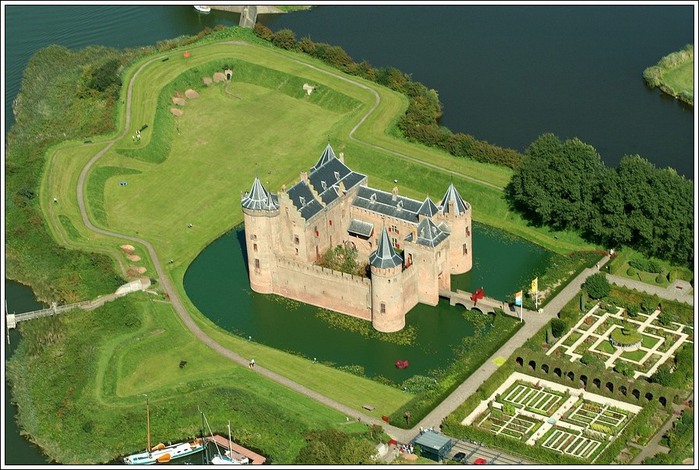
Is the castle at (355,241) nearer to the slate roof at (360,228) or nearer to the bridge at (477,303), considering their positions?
the slate roof at (360,228)

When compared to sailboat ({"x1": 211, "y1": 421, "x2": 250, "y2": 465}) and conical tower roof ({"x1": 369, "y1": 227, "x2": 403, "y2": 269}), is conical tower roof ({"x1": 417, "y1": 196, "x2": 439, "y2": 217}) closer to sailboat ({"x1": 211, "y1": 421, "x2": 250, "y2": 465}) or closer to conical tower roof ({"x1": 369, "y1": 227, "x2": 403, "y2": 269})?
conical tower roof ({"x1": 369, "y1": 227, "x2": 403, "y2": 269})

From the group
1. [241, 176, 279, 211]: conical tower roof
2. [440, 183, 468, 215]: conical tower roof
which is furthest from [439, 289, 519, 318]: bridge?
[241, 176, 279, 211]: conical tower roof

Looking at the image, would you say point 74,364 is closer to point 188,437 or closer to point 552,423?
point 188,437

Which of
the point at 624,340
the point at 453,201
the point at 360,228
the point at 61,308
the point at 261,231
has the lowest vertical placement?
the point at 61,308

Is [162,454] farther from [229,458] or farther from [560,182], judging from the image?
[560,182]

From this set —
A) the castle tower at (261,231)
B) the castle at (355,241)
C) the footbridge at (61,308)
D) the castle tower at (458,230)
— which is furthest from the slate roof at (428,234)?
the footbridge at (61,308)

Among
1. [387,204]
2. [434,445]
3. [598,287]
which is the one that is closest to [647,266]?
[598,287]
